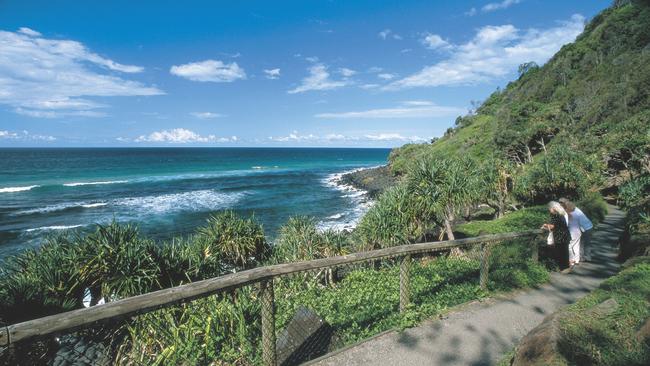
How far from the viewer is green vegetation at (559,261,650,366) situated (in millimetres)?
3453

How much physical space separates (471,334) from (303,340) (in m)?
2.64

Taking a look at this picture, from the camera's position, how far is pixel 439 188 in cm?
1602

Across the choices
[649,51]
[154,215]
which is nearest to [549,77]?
[649,51]

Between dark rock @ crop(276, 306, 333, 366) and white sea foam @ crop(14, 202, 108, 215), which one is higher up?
dark rock @ crop(276, 306, 333, 366)

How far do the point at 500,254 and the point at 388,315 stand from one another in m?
4.49

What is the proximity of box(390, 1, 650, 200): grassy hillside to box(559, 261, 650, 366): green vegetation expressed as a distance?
43.0 feet

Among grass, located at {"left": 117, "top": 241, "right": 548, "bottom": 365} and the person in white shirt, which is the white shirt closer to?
the person in white shirt

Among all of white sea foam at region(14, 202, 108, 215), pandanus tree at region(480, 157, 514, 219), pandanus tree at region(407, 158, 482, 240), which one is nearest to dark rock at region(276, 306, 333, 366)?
pandanus tree at region(407, 158, 482, 240)

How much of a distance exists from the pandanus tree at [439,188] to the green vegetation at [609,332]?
10618 millimetres

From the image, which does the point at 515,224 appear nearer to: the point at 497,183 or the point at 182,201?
the point at 497,183

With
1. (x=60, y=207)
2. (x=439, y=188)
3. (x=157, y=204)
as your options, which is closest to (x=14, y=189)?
(x=60, y=207)

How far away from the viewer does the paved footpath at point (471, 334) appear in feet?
15.9

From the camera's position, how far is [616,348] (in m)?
3.60

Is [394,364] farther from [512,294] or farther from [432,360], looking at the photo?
[512,294]
